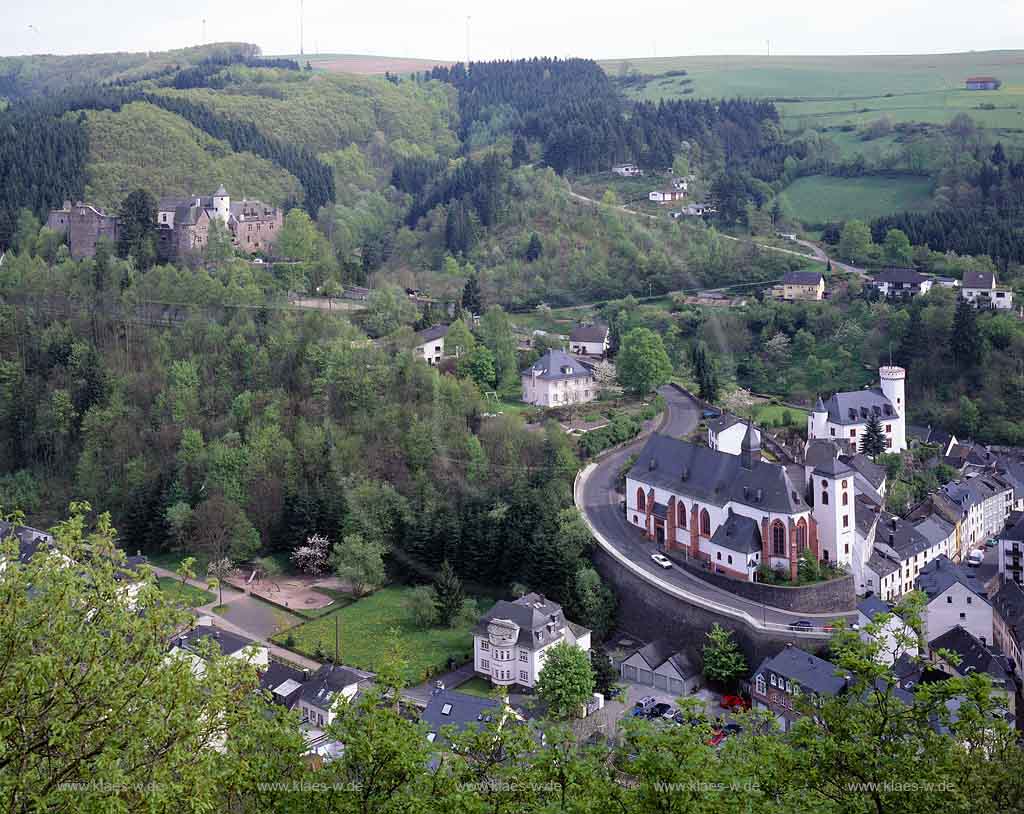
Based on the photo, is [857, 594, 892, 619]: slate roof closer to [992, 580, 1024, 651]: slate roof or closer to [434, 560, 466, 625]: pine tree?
[992, 580, 1024, 651]: slate roof

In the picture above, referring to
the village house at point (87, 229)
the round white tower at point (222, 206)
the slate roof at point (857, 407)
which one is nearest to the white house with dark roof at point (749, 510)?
the slate roof at point (857, 407)

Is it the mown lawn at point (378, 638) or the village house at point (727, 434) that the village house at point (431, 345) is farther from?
the mown lawn at point (378, 638)

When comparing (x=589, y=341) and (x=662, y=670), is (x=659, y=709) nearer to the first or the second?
(x=662, y=670)

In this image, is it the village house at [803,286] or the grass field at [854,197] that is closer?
the village house at [803,286]

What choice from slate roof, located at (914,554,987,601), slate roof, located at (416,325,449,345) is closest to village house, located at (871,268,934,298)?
slate roof, located at (416,325,449,345)

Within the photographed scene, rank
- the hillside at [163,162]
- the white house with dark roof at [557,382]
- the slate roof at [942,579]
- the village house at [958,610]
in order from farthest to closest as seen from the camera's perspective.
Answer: the hillside at [163,162]
the white house with dark roof at [557,382]
the slate roof at [942,579]
the village house at [958,610]

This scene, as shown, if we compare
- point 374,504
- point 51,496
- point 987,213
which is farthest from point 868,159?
point 51,496
